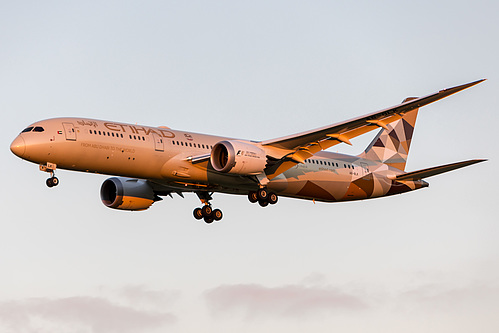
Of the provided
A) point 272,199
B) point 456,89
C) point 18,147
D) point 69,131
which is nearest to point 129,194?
point 272,199

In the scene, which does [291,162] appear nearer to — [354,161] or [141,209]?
[354,161]

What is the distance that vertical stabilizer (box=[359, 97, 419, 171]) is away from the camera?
5809cm

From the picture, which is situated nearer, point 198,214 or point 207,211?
point 207,211

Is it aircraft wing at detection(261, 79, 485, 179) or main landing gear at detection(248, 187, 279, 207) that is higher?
aircraft wing at detection(261, 79, 485, 179)

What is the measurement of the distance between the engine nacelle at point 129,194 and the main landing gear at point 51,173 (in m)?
9.19

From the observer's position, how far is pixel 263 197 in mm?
50375

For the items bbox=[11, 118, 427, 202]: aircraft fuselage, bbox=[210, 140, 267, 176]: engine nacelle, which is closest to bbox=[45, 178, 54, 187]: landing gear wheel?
bbox=[11, 118, 427, 202]: aircraft fuselage

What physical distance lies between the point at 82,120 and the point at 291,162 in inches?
460

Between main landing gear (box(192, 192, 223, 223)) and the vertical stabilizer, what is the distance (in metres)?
10.1

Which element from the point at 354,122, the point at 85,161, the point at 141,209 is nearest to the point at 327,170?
the point at 354,122

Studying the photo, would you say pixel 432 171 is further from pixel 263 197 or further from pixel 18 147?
pixel 18 147

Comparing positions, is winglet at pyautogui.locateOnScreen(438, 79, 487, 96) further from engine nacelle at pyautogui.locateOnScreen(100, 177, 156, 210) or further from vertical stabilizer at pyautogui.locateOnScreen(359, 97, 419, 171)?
engine nacelle at pyautogui.locateOnScreen(100, 177, 156, 210)

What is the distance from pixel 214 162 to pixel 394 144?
16.6 m

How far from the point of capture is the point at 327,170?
5334cm
